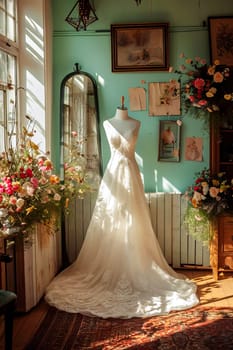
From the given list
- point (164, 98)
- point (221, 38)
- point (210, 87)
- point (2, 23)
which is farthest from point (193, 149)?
point (2, 23)

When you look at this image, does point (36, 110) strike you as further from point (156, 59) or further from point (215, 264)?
point (215, 264)

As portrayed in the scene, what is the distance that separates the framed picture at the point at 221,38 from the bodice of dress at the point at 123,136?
991mm

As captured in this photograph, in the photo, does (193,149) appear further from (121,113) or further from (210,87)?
(121,113)

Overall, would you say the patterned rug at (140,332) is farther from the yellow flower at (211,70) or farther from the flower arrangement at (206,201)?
the yellow flower at (211,70)

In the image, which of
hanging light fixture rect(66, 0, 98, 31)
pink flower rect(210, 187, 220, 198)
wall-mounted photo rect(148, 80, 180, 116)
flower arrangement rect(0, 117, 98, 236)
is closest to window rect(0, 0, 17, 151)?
flower arrangement rect(0, 117, 98, 236)

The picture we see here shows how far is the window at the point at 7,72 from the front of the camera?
11.5 ft

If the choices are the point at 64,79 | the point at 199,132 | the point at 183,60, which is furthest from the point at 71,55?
the point at 199,132

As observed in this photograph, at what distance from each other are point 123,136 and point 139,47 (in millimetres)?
917

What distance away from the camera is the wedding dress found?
11.8ft

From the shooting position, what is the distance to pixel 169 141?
13.7 feet

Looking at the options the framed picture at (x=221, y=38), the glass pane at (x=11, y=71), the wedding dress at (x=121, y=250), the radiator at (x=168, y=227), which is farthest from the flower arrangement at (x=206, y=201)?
the glass pane at (x=11, y=71)

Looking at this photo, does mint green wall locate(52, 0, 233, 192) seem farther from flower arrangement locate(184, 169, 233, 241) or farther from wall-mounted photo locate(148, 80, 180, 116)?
flower arrangement locate(184, 169, 233, 241)

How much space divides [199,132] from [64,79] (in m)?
1.37

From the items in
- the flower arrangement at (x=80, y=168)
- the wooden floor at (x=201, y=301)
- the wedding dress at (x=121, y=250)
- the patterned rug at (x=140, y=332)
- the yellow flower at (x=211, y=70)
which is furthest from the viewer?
the flower arrangement at (x=80, y=168)
